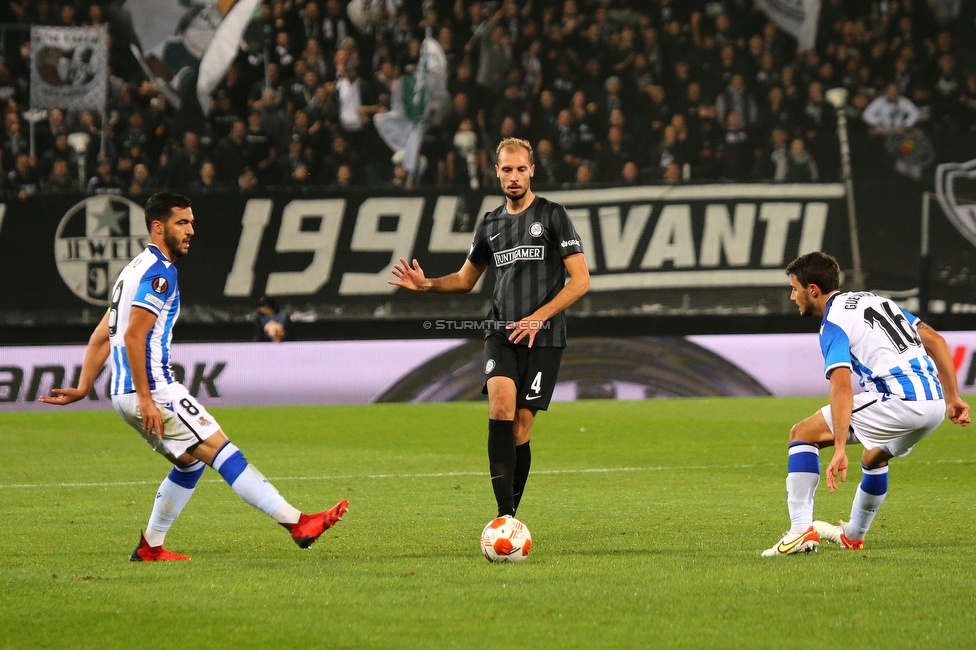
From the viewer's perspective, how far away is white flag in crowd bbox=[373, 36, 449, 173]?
1823 centimetres

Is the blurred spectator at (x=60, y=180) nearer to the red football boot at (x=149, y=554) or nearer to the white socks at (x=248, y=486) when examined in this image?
the red football boot at (x=149, y=554)

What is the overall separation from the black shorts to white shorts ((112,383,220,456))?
1.29 metres

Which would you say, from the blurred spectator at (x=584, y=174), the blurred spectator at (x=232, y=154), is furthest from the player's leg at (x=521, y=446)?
the blurred spectator at (x=232, y=154)

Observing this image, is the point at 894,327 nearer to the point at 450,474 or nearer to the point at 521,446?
the point at 521,446

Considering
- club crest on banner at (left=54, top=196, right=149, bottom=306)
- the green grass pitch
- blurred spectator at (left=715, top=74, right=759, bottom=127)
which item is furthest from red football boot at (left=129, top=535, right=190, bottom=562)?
blurred spectator at (left=715, top=74, right=759, bottom=127)

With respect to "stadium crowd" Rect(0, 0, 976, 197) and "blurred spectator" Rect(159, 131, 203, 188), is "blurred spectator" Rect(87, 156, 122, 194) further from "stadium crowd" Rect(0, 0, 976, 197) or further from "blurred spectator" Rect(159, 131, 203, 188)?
"blurred spectator" Rect(159, 131, 203, 188)

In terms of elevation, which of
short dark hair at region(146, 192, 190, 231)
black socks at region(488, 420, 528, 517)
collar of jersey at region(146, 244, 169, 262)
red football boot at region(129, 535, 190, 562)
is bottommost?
red football boot at region(129, 535, 190, 562)

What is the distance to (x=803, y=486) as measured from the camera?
5543 mm

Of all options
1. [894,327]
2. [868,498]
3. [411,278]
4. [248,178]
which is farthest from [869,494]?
[248,178]

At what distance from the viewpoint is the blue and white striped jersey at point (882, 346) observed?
553 centimetres

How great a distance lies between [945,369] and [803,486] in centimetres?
80

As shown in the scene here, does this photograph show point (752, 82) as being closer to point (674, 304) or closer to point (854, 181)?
point (854, 181)

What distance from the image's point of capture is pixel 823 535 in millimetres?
5910

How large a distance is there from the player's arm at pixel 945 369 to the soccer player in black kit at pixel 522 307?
149 centimetres
